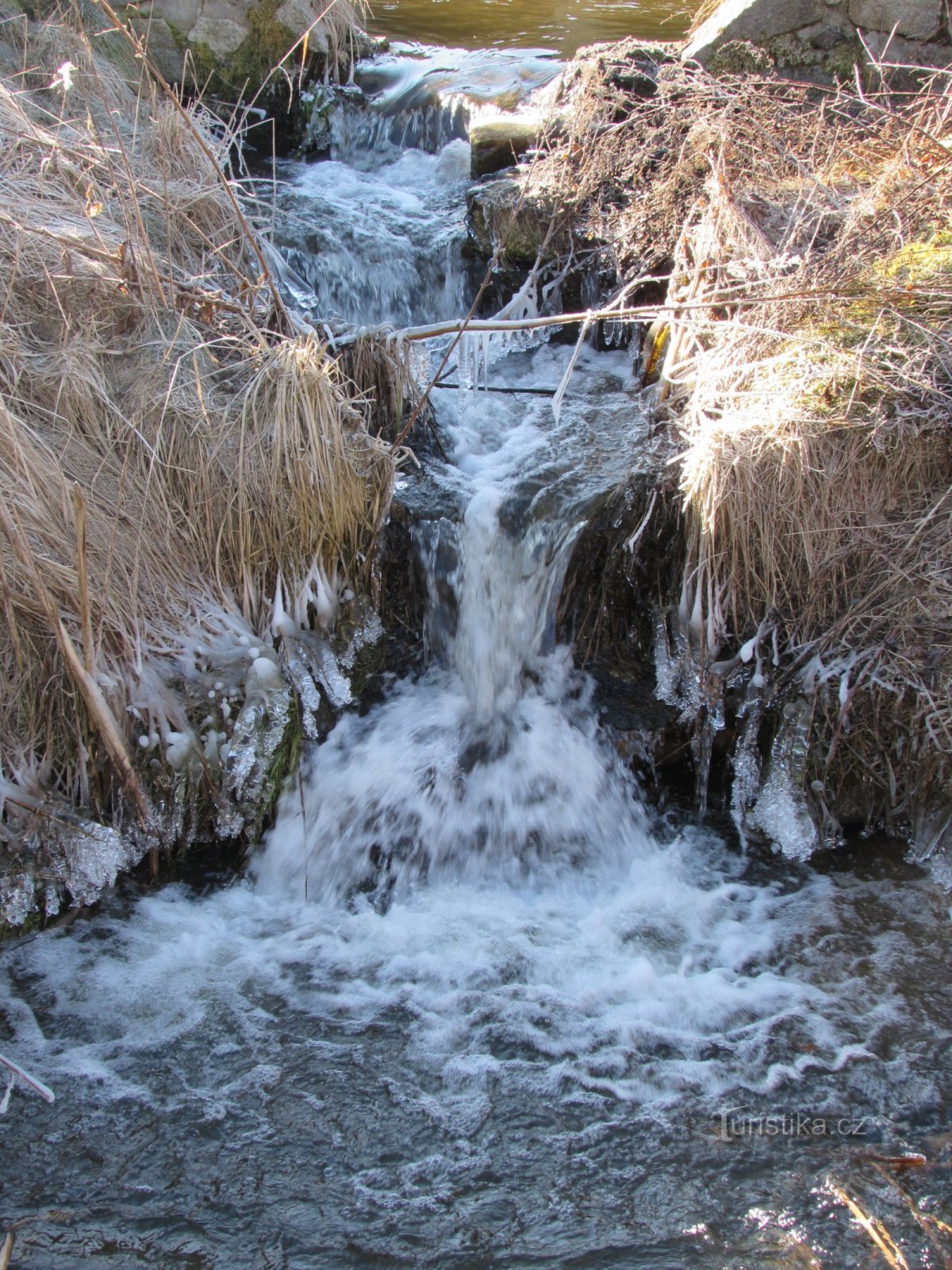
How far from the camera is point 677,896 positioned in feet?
11.0

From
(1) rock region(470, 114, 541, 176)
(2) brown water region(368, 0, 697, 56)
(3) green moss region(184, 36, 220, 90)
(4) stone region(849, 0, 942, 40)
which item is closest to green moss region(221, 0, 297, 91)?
(3) green moss region(184, 36, 220, 90)

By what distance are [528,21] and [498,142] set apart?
4308mm

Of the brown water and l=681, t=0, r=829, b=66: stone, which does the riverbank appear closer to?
l=681, t=0, r=829, b=66: stone

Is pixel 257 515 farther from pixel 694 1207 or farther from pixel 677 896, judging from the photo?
pixel 694 1207

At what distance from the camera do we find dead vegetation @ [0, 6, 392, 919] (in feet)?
9.84

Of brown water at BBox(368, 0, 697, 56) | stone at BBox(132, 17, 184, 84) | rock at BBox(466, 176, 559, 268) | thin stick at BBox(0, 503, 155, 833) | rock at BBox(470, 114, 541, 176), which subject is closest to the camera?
thin stick at BBox(0, 503, 155, 833)

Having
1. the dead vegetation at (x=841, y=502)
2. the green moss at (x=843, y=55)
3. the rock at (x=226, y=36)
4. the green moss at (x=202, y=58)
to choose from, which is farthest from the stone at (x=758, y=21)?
the green moss at (x=202, y=58)

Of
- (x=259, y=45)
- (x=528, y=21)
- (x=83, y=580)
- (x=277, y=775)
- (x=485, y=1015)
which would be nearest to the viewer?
(x=83, y=580)

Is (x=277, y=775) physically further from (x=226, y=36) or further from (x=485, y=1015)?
(x=226, y=36)

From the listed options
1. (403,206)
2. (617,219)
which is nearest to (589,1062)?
(617,219)

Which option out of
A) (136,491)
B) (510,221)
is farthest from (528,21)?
(136,491)

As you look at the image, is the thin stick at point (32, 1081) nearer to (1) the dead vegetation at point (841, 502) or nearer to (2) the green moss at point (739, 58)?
(1) the dead vegetation at point (841, 502)

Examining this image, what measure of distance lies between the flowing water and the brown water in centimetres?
677

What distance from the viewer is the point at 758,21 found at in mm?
6277
